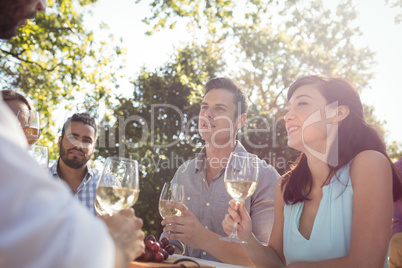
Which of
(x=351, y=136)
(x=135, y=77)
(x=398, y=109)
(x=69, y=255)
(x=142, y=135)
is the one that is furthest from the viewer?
(x=398, y=109)

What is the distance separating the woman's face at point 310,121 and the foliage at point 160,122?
1064 cm

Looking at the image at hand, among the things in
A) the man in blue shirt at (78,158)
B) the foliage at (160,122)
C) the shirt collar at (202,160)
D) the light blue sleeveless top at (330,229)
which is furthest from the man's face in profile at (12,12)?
the foliage at (160,122)

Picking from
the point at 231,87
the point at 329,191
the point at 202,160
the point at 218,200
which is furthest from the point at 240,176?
the point at 231,87

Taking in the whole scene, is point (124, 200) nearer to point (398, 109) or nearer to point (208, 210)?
point (208, 210)

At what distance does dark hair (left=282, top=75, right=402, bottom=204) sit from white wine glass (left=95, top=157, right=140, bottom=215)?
1.48 m

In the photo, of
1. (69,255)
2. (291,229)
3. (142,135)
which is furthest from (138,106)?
(69,255)

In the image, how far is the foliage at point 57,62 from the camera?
11.9m

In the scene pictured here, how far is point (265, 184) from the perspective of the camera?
3.90m

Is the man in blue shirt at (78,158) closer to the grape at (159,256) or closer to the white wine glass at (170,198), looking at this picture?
the white wine glass at (170,198)

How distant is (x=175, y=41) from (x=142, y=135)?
15.1 ft

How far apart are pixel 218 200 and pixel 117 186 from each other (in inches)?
93.9

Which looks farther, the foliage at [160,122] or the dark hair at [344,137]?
the foliage at [160,122]

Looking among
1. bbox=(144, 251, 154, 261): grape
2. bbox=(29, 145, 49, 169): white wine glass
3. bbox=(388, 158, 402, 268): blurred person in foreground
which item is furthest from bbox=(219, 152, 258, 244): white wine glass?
Answer: bbox=(388, 158, 402, 268): blurred person in foreground

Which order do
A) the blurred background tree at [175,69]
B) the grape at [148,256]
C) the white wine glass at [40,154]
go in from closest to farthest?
the grape at [148,256]
the white wine glass at [40,154]
the blurred background tree at [175,69]
